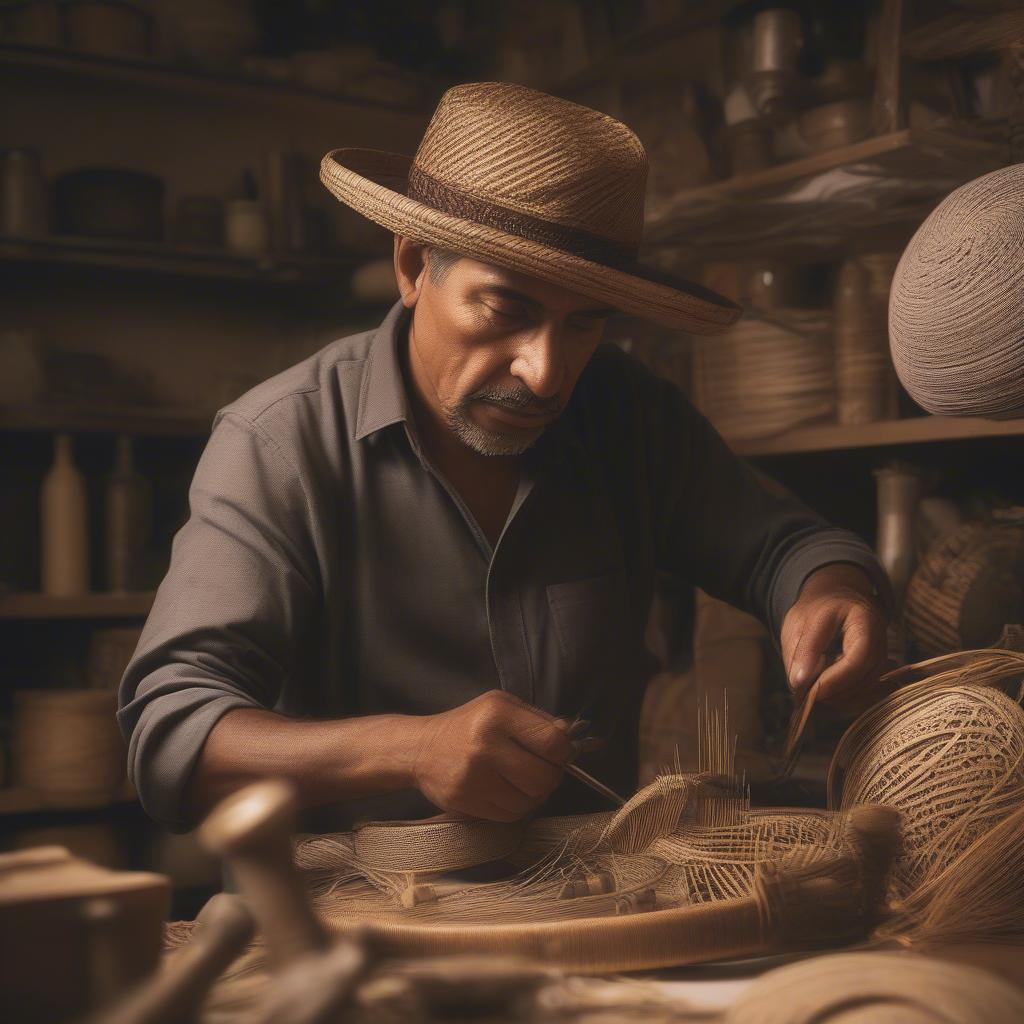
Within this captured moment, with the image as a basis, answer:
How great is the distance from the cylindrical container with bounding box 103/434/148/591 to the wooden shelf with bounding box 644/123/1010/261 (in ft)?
4.24

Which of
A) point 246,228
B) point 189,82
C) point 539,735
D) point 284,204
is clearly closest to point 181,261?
point 246,228

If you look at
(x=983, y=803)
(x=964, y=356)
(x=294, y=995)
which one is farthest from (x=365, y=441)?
(x=294, y=995)

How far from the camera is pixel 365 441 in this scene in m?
1.51

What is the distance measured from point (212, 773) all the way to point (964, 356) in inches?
33.5

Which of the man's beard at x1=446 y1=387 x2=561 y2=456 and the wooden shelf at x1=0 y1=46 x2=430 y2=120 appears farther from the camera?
the wooden shelf at x1=0 y1=46 x2=430 y2=120

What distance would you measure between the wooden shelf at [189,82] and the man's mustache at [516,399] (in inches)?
76.1

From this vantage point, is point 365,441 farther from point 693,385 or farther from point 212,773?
point 693,385

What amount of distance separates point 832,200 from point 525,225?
1.10 metres

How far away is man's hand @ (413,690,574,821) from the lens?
1.00 m

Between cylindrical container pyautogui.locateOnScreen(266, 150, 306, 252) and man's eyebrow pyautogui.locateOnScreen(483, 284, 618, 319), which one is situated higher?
cylindrical container pyautogui.locateOnScreen(266, 150, 306, 252)

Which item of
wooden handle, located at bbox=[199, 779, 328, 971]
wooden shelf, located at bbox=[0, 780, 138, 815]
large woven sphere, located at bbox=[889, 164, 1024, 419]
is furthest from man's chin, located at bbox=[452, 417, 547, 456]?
wooden shelf, located at bbox=[0, 780, 138, 815]

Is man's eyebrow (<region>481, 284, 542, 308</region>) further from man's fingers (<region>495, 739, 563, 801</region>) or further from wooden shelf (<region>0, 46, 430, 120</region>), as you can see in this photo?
wooden shelf (<region>0, 46, 430, 120</region>)

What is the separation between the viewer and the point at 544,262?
1264 millimetres

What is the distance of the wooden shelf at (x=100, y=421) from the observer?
2711 mm
